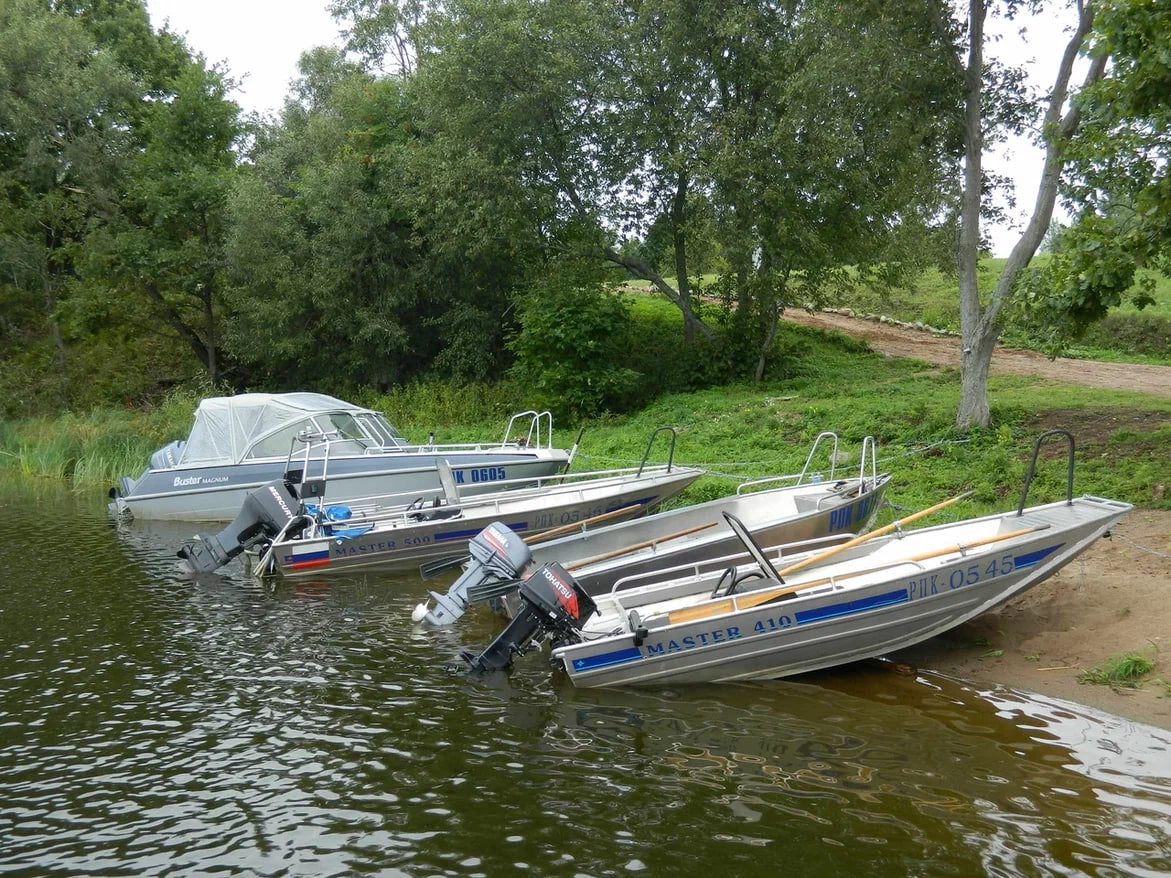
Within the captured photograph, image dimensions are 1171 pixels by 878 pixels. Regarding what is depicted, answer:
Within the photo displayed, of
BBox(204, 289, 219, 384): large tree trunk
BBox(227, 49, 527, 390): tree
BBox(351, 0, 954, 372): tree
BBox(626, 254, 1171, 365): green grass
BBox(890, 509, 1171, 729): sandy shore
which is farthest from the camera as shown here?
BBox(204, 289, 219, 384): large tree trunk

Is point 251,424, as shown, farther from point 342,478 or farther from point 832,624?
point 832,624

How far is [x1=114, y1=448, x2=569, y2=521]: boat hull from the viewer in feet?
53.7

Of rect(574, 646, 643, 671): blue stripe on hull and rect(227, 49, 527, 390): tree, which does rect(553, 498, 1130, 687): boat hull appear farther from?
rect(227, 49, 527, 390): tree

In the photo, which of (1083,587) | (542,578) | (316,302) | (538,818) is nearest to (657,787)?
(538,818)

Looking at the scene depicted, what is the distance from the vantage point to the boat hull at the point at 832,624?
27.1ft

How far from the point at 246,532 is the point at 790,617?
25.2ft

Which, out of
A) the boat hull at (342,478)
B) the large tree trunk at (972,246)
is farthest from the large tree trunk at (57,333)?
the large tree trunk at (972,246)

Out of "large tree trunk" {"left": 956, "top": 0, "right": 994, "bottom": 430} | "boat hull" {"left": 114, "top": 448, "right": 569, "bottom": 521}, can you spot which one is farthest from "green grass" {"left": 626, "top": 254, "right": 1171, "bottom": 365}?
"boat hull" {"left": 114, "top": 448, "right": 569, "bottom": 521}

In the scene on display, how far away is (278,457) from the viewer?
1736cm

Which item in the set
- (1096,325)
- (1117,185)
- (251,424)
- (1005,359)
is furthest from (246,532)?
(1005,359)

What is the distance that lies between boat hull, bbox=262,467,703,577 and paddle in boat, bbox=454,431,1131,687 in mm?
4486

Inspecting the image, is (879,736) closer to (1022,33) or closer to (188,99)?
(1022,33)

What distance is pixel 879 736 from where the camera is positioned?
7254 mm

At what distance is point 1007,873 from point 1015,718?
238cm
